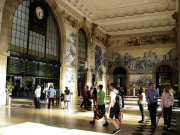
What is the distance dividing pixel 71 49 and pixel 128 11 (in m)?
7.73

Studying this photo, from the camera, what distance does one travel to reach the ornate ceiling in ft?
64.4

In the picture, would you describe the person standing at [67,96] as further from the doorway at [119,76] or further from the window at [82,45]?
the doorway at [119,76]

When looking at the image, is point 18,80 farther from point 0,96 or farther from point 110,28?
point 0,96

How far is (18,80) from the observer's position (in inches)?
1264

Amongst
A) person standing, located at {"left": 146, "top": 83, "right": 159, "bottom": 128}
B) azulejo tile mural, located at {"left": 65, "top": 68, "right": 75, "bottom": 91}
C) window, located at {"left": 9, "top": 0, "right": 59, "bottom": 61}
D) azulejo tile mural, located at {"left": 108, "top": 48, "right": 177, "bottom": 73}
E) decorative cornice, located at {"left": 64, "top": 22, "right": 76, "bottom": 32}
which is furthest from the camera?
azulejo tile mural, located at {"left": 108, "top": 48, "right": 177, "bottom": 73}

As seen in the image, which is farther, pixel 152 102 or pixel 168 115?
pixel 152 102

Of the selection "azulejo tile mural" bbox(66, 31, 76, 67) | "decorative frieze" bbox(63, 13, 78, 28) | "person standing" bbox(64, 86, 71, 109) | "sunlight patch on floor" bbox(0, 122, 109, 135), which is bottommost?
"sunlight patch on floor" bbox(0, 122, 109, 135)

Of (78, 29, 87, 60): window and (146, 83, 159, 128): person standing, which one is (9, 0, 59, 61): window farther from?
(146, 83, 159, 128): person standing

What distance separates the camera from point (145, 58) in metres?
27.7

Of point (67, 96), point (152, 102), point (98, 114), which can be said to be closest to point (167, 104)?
point (152, 102)

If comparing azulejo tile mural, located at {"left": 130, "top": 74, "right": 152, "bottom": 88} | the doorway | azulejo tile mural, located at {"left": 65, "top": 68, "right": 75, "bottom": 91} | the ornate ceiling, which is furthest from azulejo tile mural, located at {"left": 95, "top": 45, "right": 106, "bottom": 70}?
azulejo tile mural, located at {"left": 65, "top": 68, "right": 75, "bottom": 91}

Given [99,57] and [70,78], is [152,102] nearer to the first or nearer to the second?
[70,78]

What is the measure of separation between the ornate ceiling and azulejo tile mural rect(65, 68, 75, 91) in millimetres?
6614

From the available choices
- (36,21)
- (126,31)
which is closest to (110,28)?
(126,31)
